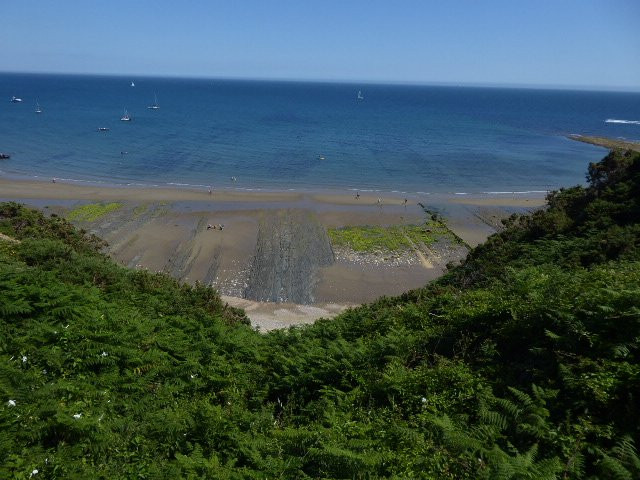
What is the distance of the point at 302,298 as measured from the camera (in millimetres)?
26219

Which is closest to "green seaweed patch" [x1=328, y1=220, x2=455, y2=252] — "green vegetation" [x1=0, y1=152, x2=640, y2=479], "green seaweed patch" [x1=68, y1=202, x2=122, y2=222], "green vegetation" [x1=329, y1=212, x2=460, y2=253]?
"green vegetation" [x1=329, y1=212, x2=460, y2=253]

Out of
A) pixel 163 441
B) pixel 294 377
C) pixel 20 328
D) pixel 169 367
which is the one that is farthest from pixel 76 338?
pixel 294 377

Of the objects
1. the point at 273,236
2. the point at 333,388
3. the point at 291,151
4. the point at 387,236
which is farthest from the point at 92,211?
the point at 333,388

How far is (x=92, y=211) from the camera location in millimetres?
39188

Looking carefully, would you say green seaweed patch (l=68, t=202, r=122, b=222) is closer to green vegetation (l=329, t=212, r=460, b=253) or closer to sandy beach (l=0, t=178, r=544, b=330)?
sandy beach (l=0, t=178, r=544, b=330)

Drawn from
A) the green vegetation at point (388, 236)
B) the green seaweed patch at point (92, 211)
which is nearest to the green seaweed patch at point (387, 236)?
the green vegetation at point (388, 236)

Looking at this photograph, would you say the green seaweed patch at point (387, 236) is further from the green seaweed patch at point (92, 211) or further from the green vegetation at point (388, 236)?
the green seaweed patch at point (92, 211)

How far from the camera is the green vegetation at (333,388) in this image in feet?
18.8

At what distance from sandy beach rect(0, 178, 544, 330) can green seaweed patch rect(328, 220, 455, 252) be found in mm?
831

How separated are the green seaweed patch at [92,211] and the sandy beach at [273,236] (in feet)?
1.33

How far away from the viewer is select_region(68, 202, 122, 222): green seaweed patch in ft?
123

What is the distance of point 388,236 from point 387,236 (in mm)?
93

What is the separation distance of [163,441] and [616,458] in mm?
6140

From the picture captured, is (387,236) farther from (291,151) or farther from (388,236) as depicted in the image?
(291,151)
